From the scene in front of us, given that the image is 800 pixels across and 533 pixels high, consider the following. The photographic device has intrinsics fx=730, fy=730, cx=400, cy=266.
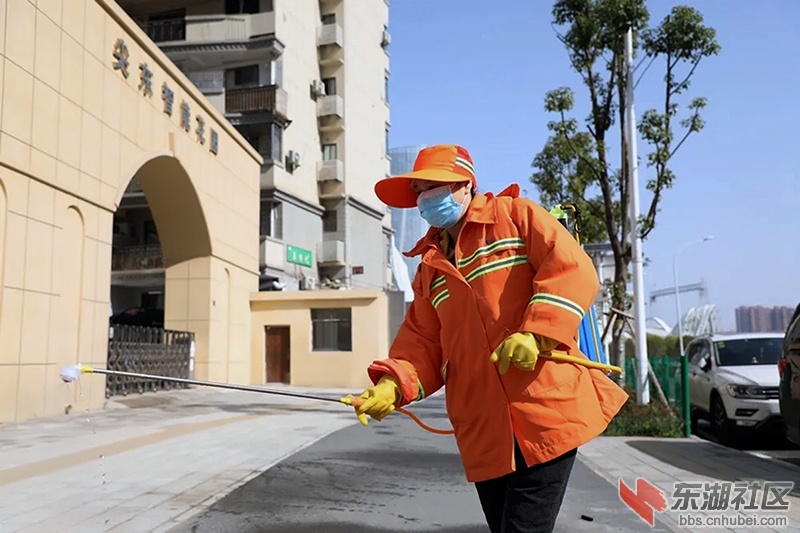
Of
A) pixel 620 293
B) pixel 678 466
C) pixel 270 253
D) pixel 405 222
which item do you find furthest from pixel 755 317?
pixel 678 466

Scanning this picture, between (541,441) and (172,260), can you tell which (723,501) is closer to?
(541,441)

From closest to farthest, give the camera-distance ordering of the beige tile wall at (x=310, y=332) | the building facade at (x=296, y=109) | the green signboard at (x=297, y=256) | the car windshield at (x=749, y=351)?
1. the car windshield at (x=749, y=351)
2. the beige tile wall at (x=310, y=332)
3. the building facade at (x=296, y=109)
4. the green signboard at (x=297, y=256)

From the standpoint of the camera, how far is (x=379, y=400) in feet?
9.19

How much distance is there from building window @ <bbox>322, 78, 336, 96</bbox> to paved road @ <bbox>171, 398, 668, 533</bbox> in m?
26.1

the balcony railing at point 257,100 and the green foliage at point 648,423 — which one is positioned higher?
the balcony railing at point 257,100

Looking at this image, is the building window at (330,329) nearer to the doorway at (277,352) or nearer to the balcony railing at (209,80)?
the doorway at (277,352)

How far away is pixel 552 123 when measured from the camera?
1362cm

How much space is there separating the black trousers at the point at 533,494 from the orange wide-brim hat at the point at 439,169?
3.35 feet

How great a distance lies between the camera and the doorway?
23.8 m

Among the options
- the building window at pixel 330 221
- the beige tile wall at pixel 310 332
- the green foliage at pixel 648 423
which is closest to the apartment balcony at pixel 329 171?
the building window at pixel 330 221

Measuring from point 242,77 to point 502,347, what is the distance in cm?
2847

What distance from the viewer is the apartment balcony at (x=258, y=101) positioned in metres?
27.6

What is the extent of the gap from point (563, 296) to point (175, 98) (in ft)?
54.4

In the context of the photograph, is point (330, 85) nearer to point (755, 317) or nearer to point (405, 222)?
point (405, 222)
